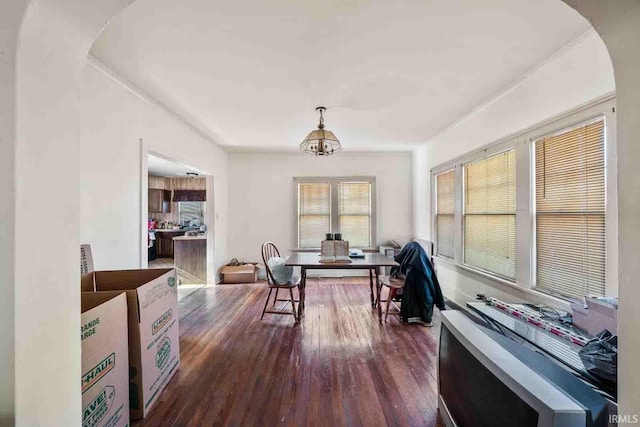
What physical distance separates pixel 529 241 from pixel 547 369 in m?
1.59

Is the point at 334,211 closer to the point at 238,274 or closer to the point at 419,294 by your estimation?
the point at 238,274

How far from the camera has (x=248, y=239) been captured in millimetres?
5469

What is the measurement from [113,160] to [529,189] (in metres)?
3.69

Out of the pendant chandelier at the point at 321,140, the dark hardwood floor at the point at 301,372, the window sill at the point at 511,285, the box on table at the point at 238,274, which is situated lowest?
the dark hardwood floor at the point at 301,372

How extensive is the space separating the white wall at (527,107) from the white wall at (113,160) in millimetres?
3564

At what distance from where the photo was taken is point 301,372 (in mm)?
2170

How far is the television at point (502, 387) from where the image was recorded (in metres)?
0.87

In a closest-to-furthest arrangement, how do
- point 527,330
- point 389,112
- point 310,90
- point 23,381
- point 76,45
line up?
point 23,381 → point 76,45 → point 527,330 → point 310,90 → point 389,112

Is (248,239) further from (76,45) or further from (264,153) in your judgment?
(76,45)

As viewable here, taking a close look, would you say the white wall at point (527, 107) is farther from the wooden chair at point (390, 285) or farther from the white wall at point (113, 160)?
the white wall at point (113, 160)

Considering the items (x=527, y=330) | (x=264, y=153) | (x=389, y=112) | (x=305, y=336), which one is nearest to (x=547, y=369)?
Result: (x=527, y=330)

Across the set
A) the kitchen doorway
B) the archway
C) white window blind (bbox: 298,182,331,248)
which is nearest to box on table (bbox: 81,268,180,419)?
the archway

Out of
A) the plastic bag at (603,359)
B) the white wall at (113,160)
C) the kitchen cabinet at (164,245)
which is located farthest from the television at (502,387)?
the kitchen cabinet at (164,245)

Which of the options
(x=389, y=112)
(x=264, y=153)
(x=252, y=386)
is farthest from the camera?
(x=264, y=153)
